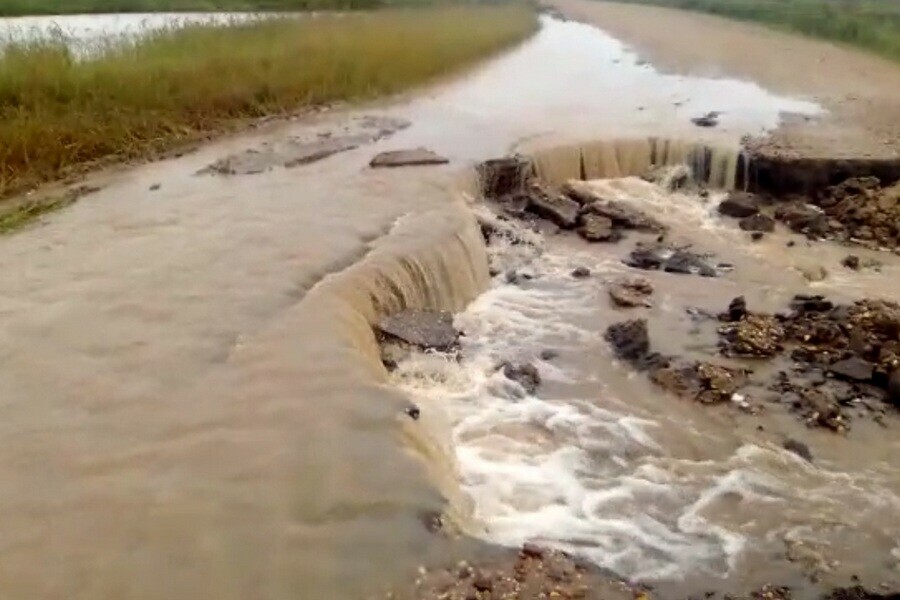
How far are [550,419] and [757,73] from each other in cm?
1510

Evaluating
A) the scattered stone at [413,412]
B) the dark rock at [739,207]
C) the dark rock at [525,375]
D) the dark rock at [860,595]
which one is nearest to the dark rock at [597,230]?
the dark rock at [739,207]

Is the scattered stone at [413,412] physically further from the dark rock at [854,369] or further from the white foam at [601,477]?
the dark rock at [854,369]

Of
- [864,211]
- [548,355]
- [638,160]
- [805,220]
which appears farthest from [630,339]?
[638,160]

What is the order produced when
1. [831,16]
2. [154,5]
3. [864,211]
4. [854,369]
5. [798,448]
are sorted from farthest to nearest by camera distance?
[831,16] < [154,5] < [864,211] < [854,369] < [798,448]

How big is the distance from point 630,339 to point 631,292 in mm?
1164

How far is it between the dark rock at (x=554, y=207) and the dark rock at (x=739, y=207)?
1.81 metres

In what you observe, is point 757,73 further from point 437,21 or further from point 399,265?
point 399,265

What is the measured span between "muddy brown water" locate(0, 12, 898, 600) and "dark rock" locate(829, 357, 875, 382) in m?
0.68

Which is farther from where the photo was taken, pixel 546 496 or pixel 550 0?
pixel 550 0

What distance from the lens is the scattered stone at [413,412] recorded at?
5.40 meters

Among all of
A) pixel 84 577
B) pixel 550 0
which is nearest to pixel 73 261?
pixel 84 577

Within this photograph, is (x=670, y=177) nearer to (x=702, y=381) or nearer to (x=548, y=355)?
(x=548, y=355)

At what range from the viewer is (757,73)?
1895 cm

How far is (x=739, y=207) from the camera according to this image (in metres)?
10.6
